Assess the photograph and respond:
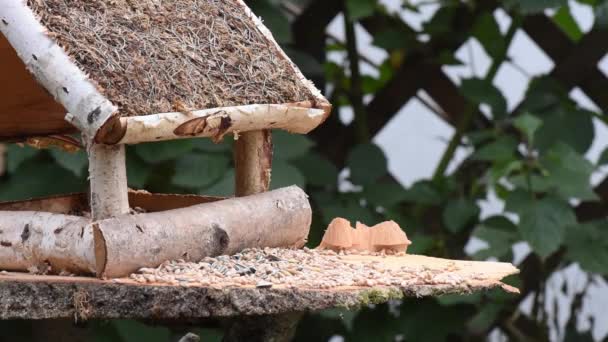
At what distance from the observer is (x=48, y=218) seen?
1.20m

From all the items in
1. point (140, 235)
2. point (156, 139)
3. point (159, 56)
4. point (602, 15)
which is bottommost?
point (140, 235)

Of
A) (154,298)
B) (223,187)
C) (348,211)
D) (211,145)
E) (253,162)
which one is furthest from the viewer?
(348,211)

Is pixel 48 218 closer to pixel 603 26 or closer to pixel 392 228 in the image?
pixel 392 228

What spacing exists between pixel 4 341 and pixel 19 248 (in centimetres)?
89

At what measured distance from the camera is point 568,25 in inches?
98.7

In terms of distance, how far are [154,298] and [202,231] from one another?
16 centimetres

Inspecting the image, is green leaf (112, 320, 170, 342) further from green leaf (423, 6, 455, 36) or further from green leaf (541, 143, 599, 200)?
green leaf (423, 6, 455, 36)

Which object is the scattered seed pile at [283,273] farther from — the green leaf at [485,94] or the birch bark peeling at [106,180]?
the green leaf at [485,94]

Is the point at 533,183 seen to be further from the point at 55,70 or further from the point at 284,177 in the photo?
the point at 55,70

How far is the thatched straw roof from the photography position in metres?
1.14

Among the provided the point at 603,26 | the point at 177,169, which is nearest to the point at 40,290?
the point at 177,169

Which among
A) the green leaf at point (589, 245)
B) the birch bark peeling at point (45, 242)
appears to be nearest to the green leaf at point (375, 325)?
the green leaf at point (589, 245)

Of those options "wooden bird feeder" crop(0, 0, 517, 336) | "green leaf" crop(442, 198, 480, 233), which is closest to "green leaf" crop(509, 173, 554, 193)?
"green leaf" crop(442, 198, 480, 233)

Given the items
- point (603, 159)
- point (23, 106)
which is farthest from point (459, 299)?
point (23, 106)
